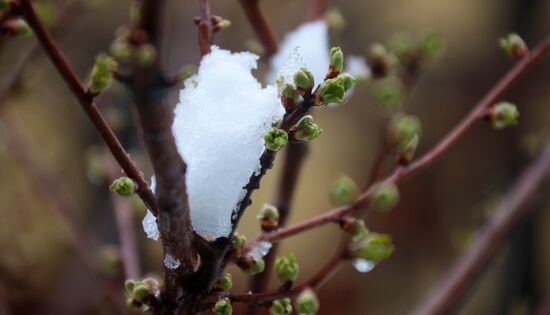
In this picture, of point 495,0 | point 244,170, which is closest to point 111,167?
point 244,170

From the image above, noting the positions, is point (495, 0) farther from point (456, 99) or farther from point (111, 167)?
point (111, 167)

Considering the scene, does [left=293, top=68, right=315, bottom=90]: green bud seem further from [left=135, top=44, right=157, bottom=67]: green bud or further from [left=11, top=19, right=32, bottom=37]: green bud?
[left=11, top=19, right=32, bottom=37]: green bud

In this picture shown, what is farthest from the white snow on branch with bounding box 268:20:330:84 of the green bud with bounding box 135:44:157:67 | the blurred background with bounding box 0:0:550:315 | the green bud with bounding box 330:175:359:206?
the blurred background with bounding box 0:0:550:315

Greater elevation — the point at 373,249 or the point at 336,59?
the point at 336,59

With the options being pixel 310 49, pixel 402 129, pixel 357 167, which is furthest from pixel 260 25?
pixel 357 167

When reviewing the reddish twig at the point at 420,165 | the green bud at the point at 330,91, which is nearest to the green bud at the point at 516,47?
the reddish twig at the point at 420,165

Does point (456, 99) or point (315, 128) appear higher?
point (315, 128)

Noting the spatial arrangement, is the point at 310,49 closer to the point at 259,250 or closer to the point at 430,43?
the point at 430,43
